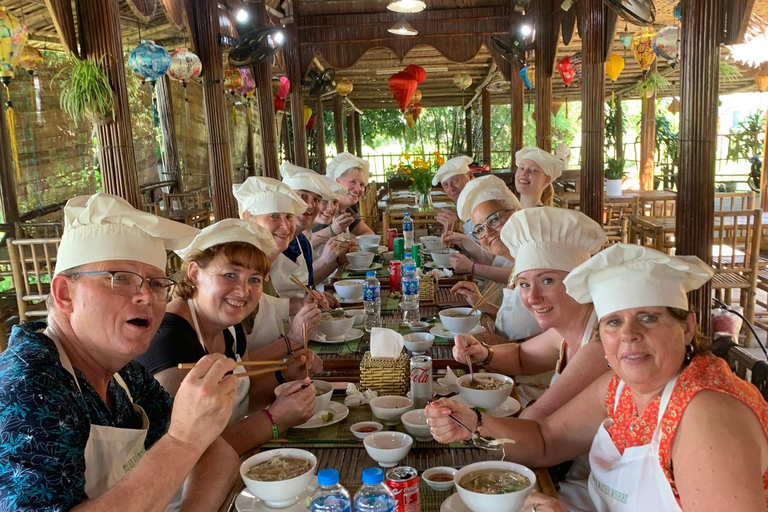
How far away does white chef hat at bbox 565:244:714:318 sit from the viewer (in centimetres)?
144

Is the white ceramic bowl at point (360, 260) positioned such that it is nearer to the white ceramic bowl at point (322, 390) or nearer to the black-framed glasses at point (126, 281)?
the white ceramic bowl at point (322, 390)

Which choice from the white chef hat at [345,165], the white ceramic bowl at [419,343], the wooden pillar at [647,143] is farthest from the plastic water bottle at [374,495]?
the wooden pillar at [647,143]

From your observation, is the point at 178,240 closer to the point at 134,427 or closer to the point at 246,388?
the point at 134,427

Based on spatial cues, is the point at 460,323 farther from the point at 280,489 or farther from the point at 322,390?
the point at 280,489

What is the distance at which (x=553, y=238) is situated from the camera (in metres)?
2.18

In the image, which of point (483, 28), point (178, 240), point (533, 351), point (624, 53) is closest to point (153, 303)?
point (178, 240)

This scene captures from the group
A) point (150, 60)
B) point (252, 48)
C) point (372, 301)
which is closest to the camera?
point (372, 301)

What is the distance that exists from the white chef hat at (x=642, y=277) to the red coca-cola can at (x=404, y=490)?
0.63 meters

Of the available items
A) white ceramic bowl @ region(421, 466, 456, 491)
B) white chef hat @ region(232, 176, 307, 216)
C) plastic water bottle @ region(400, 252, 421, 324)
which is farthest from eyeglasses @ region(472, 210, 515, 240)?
white ceramic bowl @ region(421, 466, 456, 491)

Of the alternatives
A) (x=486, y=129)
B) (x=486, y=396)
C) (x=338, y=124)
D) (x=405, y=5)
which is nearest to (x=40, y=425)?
(x=486, y=396)

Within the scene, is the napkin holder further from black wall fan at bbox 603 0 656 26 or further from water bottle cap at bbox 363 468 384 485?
black wall fan at bbox 603 0 656 26

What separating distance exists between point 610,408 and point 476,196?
2.14 meters

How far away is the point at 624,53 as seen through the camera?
11.1m

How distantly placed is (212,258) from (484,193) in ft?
6.16
